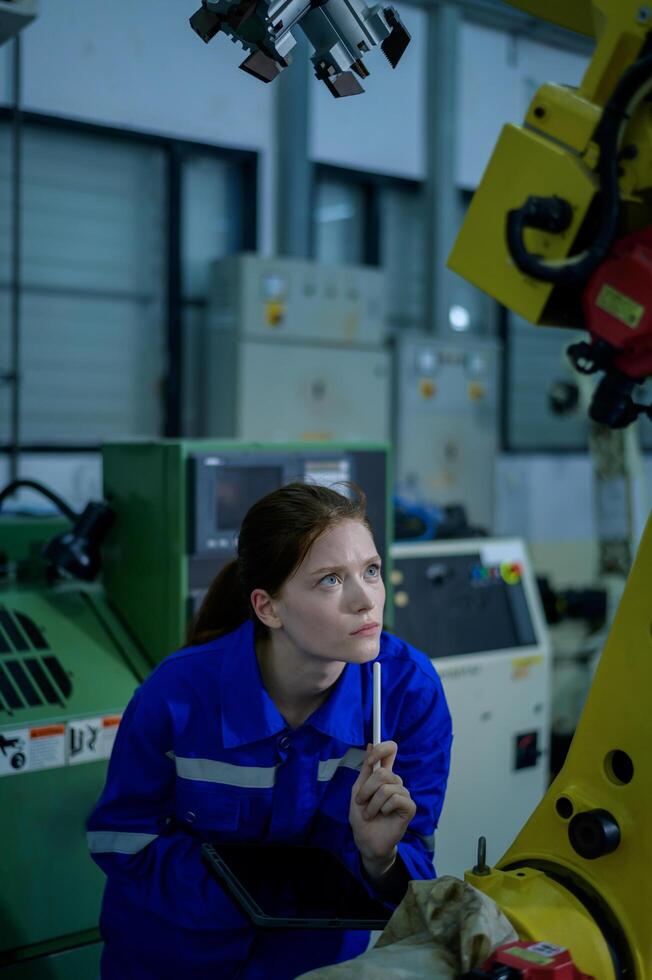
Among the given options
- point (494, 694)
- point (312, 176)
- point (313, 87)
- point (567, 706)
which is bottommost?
point (567, 706)

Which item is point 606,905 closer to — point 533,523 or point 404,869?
point 404,869

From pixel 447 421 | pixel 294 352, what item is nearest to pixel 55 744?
pixel 294 352

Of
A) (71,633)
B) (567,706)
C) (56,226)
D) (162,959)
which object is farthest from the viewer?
(56,226)

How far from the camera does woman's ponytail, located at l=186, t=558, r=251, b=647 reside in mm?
1511

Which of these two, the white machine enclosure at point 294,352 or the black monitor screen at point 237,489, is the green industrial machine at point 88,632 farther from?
the white machine enclosure at point 294,352

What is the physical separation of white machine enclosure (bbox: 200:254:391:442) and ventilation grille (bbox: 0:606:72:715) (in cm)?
232

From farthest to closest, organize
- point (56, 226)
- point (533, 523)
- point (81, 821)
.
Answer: point (533, 523) → point (56, 226) → point (81, 821)

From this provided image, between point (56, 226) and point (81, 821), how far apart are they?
10.0 feet

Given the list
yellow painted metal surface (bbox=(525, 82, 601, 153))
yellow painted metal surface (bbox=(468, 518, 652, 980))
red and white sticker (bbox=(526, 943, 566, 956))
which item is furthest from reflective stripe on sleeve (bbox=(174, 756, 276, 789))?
yellow painted metal surface (bbox=(525, 82, 601, 153))

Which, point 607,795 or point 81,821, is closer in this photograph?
point 607,795

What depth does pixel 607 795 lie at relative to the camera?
102cm

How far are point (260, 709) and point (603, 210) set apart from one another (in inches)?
30.0

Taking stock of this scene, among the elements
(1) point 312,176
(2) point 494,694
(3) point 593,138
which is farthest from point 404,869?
(1) point 312,176

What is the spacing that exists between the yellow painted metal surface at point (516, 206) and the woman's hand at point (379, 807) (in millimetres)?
514
